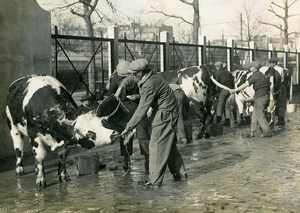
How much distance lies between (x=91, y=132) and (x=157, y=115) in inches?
42.1

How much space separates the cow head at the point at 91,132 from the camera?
7.23m

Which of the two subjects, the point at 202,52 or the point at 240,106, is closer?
the point at 240,106

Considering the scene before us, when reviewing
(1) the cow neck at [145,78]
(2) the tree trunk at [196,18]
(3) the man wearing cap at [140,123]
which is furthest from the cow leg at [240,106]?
(2) the tree trunk at [196,18]

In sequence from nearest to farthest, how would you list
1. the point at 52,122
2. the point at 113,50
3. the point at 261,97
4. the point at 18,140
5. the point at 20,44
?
the point at 52,122
the point at 18,140
the point at 20,44
the point at 261,97
the point at 113,50

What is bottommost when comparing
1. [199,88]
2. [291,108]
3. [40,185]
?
[40,185]

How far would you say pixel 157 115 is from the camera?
302 inches

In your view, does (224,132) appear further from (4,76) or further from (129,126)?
(129,126)

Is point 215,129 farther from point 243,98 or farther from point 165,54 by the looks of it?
point 165,54

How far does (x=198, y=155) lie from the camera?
10750 millimetres

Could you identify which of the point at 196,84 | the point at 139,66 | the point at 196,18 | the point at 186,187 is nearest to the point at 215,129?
the point at 196,84

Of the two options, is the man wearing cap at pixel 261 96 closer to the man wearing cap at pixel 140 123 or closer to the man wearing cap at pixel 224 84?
the man wearing cap at pixel 224 84

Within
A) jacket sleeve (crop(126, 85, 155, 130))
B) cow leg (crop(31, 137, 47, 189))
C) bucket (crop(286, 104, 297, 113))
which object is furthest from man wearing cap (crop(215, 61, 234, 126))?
cow leg (crop(31, 137, 47, 189))

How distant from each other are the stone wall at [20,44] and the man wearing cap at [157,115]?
442 cm

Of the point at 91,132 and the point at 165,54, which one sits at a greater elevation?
the point at 165,54
